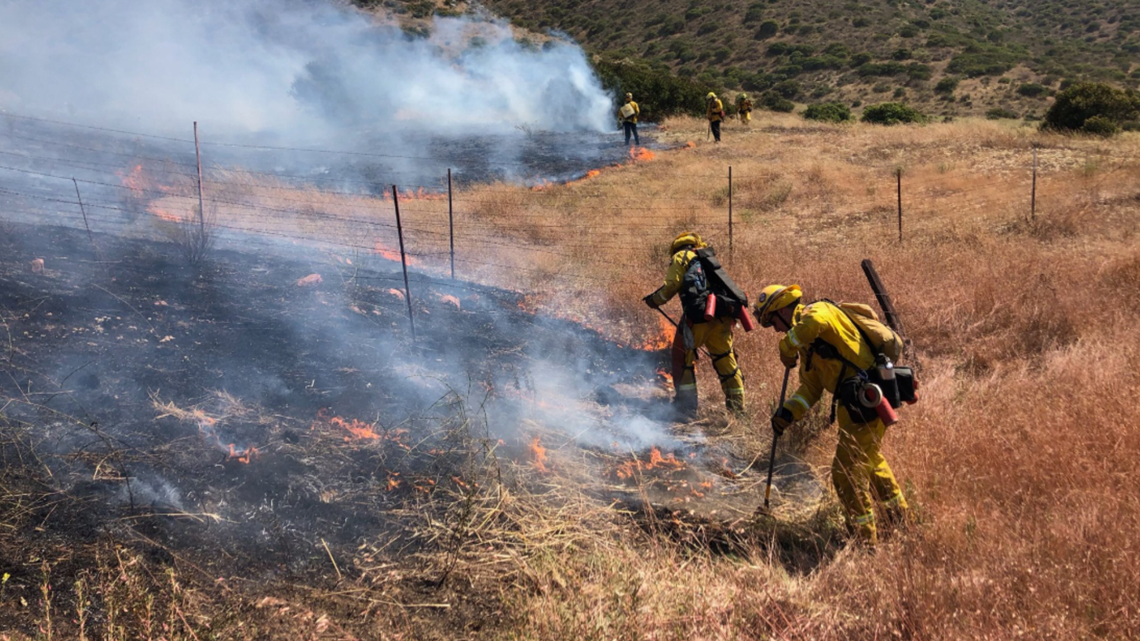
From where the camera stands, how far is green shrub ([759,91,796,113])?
27.3 m

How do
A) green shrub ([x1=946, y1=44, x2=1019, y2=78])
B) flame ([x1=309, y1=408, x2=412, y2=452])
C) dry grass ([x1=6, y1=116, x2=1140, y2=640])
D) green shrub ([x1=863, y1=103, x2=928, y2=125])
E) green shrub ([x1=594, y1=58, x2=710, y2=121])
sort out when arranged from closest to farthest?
1. dry grass ([x1=6, y1=116, x2=1140, y2=640])
2. flame ([x1=309, y1=408, x2=412, y2=452])
3. green shrub ([x1=594, y1=58, x2=710, y2=121])
4. green shrub ([x1=863, y1=103, x2=928, y2=125])
5. green shrub ([x1=946, y1=44, x2=1019, y2=78])

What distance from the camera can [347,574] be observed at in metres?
3.66

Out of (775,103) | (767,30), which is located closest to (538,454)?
(775,103)

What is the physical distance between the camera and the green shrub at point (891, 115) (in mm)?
22453

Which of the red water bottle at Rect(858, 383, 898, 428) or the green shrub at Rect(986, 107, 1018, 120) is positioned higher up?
the green shrub at Rect(986, 107, 1018, 120)

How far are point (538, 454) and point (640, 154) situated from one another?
1302cm

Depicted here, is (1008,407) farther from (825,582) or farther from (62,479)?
(62,479)

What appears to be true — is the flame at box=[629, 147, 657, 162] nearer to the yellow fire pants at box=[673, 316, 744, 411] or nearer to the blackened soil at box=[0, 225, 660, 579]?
the blackened soil at box=[0, 225, 660, 579]

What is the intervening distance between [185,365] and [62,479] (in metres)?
1.31

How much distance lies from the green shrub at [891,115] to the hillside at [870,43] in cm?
444

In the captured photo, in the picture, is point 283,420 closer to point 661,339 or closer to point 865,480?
point 865,480

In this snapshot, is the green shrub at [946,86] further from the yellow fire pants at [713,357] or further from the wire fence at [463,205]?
the yellow fire pants at [713,357]

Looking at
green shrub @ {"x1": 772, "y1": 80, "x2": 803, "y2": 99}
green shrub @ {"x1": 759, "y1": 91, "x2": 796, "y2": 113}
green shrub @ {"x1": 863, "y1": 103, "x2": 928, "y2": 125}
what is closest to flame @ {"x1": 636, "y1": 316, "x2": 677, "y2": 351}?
green shrub @ {"x1": 863, "y1": 103, "x2": 928, "y2": 125}

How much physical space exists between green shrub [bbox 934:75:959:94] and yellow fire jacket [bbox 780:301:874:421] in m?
28.9
